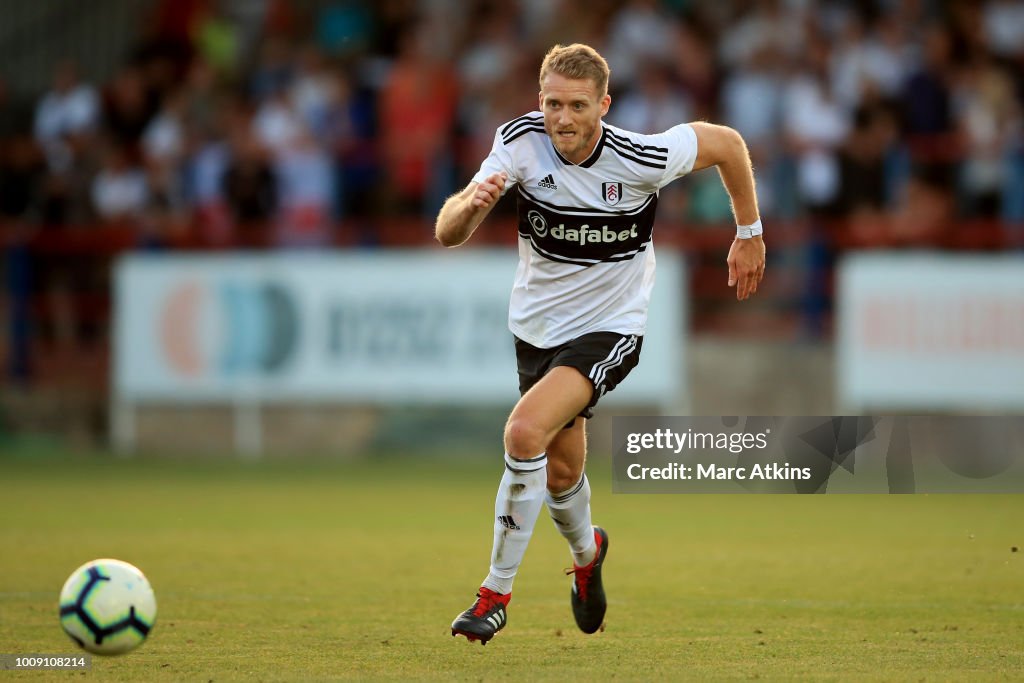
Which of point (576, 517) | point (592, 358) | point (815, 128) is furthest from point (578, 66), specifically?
point (815, 128)

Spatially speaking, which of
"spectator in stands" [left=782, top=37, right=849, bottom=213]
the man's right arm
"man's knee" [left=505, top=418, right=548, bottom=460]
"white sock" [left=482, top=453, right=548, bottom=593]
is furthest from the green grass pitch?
"spectator in stands" [left=782, top=37, right=849, bottom=213]

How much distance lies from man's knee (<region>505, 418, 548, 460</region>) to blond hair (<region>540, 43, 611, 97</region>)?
139 cm

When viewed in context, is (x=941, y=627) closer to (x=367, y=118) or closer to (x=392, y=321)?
(x=392, y=321)

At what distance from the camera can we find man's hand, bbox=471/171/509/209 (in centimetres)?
631

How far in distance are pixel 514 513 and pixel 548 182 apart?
4.56 ft

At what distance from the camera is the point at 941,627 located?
23.1 feet

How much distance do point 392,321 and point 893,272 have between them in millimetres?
4605

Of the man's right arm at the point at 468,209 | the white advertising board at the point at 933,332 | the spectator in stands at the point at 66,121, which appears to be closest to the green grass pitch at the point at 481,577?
the white advertising board at the point at 933,332

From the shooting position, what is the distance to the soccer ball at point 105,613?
582cm

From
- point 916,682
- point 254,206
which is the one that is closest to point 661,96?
point 254,206

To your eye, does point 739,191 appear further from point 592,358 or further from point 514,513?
point 514,513

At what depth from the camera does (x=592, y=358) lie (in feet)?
22.7

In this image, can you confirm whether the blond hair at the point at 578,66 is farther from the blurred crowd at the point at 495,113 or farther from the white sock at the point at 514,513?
the blurred crowd at the point at 495,113

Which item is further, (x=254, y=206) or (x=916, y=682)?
(x=254, y=206)
